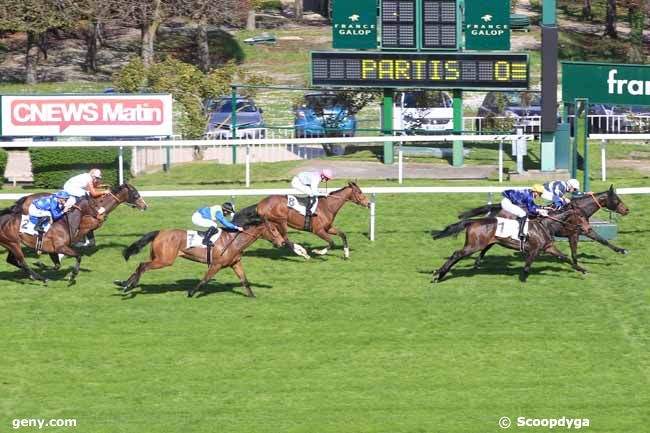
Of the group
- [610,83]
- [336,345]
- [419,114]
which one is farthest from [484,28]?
[336,345]

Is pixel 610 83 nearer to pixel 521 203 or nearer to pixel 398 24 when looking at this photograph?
pixel 521 203

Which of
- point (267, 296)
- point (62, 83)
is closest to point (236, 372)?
point (267, 296)

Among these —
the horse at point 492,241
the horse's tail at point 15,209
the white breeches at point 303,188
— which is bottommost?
the horse at point 492,241

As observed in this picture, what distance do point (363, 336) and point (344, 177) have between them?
10.2 metres

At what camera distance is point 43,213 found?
16.2 metres

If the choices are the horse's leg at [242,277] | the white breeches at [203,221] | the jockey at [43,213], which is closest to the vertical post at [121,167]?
the jockey at [43,213]

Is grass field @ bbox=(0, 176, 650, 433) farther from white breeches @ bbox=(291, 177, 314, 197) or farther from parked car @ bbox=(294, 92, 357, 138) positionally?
parked car @ bbox=(294, 92, 357, 138)

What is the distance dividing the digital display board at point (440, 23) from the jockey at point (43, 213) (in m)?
10.5

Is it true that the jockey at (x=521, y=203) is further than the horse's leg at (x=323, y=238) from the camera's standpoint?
No

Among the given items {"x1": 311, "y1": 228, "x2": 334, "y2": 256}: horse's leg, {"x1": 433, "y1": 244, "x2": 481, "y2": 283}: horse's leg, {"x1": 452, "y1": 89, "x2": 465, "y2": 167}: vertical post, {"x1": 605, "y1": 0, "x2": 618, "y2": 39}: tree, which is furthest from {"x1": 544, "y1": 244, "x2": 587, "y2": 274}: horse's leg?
{"x1": 605, "y1": 0, "x2": 618, "y2": 39}: tree

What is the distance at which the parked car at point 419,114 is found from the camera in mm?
28812

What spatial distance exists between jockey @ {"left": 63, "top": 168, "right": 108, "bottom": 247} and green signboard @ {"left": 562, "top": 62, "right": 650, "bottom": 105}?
8.09 metres

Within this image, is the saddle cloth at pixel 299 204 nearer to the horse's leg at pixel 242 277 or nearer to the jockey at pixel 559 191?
the horse's leg at pixel 242 277

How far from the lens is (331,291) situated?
16047 millimetres
